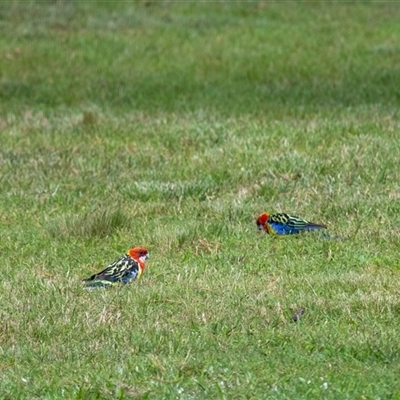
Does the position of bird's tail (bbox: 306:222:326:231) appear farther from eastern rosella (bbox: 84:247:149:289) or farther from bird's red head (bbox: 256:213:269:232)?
eastern rosella (bbox: 84:247:149:289)

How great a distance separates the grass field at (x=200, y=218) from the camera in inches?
248

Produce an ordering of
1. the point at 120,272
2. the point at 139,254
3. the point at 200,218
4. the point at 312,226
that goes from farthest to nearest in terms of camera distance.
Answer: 1. the point at 200,218
2. the point at 312,226
3. the point at 139,254
4. the point at 120,272

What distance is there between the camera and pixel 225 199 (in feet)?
34.8

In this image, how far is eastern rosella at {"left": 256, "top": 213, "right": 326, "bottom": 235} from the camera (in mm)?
9070

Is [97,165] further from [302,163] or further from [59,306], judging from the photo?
[59,306]

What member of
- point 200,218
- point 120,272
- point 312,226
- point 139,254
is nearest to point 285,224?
point 312,226

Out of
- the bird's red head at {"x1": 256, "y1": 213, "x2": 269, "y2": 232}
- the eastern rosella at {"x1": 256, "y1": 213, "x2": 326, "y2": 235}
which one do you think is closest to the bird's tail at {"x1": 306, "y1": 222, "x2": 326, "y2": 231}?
the eastern rosella at {"x1": 256, "y1": 213, "x2": 326, "y2": 235}

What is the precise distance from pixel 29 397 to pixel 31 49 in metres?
16.8

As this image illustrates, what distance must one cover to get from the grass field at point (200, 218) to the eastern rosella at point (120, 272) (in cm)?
9

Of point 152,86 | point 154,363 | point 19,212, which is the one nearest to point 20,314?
point 154,363

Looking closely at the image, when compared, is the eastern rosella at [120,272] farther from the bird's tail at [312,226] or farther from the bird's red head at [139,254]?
the bird's tail at [312,226]

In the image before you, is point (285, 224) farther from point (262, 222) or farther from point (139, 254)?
point (139, 254)

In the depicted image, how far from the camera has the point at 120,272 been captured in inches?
311

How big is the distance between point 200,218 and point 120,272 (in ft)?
7.00
